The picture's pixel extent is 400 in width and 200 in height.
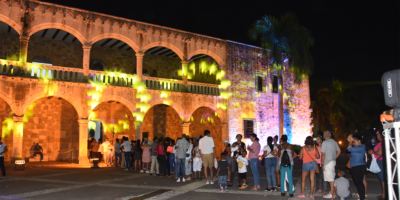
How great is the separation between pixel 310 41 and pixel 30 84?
55.0ft

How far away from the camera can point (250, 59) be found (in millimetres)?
22188

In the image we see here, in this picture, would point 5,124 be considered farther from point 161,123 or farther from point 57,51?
point 161,123

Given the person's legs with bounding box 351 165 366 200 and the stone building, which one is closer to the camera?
the person's legs with bounding box 351 165 366 200

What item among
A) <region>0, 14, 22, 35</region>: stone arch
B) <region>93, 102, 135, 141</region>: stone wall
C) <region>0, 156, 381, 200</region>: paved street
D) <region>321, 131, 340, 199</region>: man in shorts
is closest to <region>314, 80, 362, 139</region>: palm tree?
<region>93, 102, 135, 141</region>: stone wall

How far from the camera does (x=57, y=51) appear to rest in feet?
60.8

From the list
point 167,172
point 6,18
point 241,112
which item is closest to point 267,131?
point 241,112

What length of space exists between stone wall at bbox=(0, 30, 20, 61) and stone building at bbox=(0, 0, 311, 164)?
5 cm

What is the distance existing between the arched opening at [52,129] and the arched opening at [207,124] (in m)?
7.98

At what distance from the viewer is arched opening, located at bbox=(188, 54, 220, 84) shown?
73.3 feet

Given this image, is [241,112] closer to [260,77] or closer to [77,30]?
[260,77]

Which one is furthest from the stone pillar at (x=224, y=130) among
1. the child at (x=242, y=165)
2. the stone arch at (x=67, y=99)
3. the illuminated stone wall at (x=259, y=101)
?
the child at (x=242, y=165)

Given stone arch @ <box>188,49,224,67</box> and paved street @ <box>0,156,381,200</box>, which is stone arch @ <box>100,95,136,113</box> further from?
paved street @ <box>0,156,381,200</box>

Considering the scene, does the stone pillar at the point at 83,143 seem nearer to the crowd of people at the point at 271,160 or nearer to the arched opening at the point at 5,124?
the crowd of people at the point at 271,160

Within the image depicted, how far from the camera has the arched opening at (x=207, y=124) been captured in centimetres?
2156
